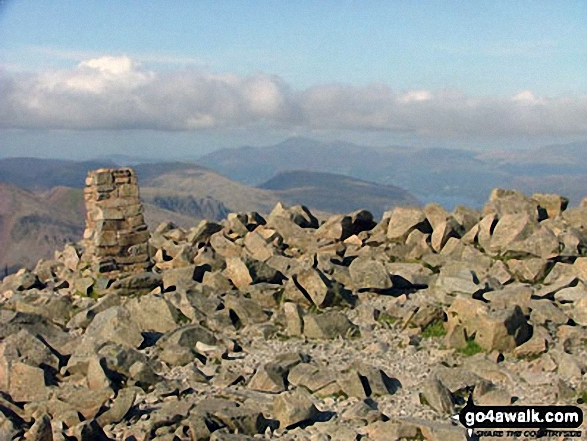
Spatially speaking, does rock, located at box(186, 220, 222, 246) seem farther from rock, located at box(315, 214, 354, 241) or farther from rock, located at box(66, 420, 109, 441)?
rock, located at box(66, 420, 109, 441)

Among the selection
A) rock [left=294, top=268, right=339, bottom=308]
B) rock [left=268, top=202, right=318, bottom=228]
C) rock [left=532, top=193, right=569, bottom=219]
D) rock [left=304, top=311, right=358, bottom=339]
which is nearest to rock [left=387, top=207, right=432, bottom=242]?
rock [left=268, top=202, right=318, bottom=228]

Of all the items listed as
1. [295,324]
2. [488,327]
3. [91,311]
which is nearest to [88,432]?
[295,324]

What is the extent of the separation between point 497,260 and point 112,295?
39.8 feet

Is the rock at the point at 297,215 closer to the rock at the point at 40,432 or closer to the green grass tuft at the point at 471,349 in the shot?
the green grass tuft at the point at 471,349

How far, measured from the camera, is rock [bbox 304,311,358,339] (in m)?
17.5

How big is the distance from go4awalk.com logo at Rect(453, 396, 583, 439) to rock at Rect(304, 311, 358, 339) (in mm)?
4998

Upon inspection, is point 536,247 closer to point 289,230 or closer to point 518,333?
point 518,333

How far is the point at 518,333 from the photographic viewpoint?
16.2 metres

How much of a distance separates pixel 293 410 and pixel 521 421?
159 inches

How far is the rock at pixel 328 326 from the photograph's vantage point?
17.5 meters

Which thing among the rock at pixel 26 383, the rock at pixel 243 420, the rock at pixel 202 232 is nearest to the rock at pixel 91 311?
the rock at pixel 26 383

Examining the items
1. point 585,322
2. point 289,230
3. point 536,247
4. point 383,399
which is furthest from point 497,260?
point 383,399

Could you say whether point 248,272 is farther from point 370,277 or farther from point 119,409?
point 119,409

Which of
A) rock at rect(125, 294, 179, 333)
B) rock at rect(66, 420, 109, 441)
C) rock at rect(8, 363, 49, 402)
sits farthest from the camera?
rock at rect(125, 294, 179, 333)
